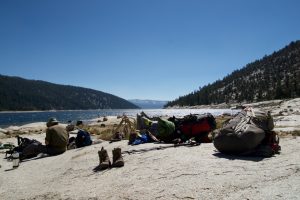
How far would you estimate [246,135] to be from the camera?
11.7 m

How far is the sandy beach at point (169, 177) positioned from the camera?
803cm

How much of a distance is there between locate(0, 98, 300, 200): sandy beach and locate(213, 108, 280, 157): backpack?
1.78 feet

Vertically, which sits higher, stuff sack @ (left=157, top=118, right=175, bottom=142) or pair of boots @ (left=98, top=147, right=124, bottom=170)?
stuff sack @ (left=157, top=118, right=175, bottom=142)

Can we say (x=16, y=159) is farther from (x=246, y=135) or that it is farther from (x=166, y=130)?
(x=246, y=135)

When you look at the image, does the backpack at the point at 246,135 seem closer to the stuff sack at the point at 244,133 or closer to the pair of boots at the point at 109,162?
the stuff sack at the point at 244,133

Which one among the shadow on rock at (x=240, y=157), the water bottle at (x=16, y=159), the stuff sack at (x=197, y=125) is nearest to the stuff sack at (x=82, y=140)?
the water bottle at (x=16, y=159)

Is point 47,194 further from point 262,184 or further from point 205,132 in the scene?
point 205,132

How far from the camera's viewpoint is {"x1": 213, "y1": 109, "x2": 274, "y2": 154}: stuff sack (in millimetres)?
11750

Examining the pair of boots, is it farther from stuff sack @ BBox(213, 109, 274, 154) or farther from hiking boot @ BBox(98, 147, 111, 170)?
stuff sack @ BBox(213, 109, 274, 154)

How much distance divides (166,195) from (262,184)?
2478 mm

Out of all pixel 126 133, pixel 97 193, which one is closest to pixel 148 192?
pixel 97 193

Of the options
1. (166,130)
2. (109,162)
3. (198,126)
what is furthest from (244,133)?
(166,130)

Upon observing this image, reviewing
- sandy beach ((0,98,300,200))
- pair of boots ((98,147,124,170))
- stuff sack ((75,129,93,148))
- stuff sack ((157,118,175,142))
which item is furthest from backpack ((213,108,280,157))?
stuff sack ((75,129,93,148))

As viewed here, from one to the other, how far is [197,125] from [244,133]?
466 centimetres
